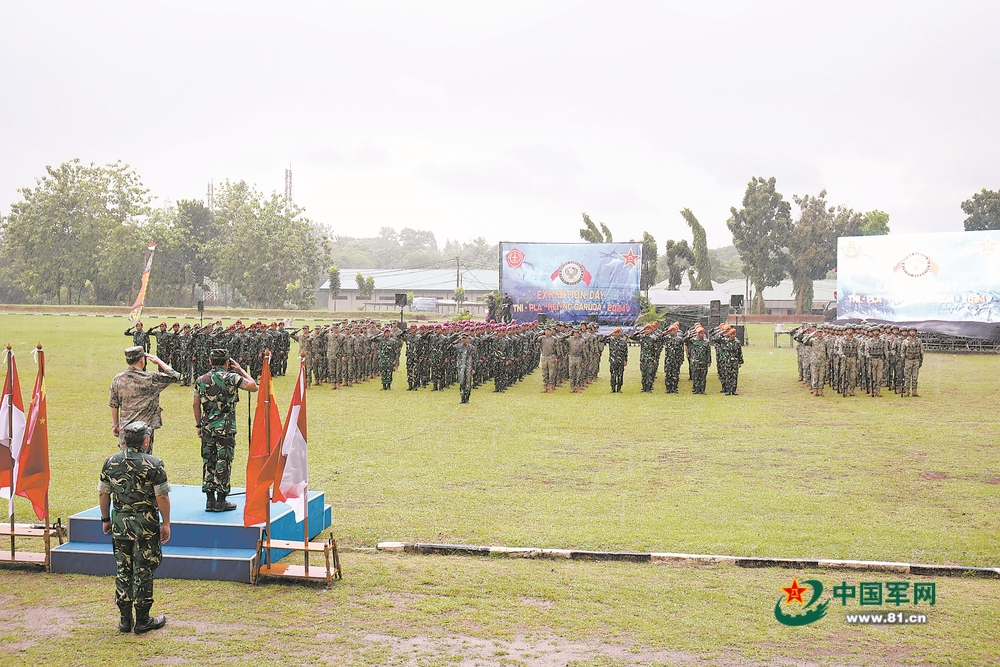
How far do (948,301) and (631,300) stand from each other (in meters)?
12.2

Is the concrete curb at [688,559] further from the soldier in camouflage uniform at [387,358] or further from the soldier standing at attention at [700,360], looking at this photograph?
the soldier standing at attention at [700,360]

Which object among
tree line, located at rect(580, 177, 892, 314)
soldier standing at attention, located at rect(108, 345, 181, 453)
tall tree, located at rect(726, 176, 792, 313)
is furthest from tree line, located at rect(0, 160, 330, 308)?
soldier standing at attention, located at rect(108, 345, 181, 453)

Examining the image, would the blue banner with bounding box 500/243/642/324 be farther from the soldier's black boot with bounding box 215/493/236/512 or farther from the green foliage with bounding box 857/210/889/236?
the green foliage with bounding box 857/210/889/236

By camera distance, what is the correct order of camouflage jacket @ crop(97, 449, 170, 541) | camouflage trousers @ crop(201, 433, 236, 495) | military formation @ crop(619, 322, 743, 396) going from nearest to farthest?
camouflage jacket @ crop(97, 449, 170, 541)
camouflage trousers @ crop(201, 433, 236, 495)
military formation @ crop(619, 322, 743, 396)

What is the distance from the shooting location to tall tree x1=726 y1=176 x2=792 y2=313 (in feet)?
193

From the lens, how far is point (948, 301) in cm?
3303

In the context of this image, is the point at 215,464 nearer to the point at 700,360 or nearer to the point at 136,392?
the point at 136,392

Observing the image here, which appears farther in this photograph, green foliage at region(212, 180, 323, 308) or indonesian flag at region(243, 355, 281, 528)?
green foliage at region(212, 180, 323, 308)

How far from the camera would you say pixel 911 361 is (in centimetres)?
1853

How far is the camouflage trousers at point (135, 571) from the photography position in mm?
5516

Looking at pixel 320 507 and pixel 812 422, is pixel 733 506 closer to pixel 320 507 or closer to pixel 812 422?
pixel 320 507

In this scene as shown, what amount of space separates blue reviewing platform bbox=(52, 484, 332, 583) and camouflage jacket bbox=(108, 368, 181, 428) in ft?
2.89

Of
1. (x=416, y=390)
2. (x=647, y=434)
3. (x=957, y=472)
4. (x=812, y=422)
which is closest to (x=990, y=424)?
(x=812, y=422)

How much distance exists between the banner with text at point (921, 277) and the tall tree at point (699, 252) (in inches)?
852
